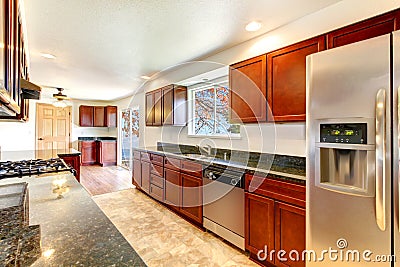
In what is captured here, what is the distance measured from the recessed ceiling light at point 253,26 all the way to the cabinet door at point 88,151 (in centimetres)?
689

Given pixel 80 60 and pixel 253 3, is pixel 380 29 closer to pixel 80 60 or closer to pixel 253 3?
pixel 253 3

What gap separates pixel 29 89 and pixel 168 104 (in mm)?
2522

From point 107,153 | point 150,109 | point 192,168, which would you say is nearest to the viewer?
point 192,168

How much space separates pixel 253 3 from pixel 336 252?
1953 millimetres

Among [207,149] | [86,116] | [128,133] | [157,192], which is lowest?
[157,192]

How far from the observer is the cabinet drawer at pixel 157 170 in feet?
11.7

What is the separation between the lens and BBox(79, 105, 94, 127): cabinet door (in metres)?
7.50

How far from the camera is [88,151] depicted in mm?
7523

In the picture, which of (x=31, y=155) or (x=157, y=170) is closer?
(x=31, y=155)

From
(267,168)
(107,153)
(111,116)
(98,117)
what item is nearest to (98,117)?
(98,117)

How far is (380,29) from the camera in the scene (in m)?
1.53

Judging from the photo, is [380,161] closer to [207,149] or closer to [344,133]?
[344,133]

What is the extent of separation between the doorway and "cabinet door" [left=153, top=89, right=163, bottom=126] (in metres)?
2.19

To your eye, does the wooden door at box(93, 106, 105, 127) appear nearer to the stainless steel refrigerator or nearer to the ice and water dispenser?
the stainless steel refrigerator
